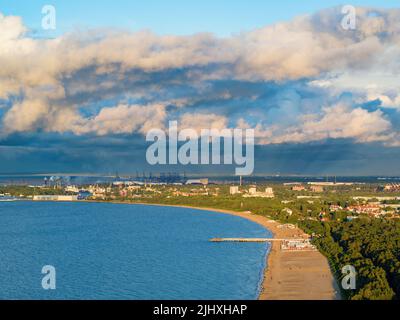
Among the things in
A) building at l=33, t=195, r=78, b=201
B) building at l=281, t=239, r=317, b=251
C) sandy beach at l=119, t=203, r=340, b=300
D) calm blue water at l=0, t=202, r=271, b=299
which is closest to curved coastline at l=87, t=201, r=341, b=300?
sandy beach at l=119, t=203, r=340, b=300

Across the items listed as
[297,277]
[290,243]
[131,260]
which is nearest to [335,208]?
[290,243]

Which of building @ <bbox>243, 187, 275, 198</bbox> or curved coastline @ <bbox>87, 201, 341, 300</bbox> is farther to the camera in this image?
building @ <bbox>243, 187, 275, 198</bbox>

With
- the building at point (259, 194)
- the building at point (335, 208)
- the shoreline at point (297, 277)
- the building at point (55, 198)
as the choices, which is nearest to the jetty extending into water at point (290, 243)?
the shoreline at point (297, 277)

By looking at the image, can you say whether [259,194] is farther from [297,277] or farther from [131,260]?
[297,277]

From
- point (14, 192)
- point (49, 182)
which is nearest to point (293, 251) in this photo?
point (14, 192)

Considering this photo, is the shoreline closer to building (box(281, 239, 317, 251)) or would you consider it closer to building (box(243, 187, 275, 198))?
building (box(281, 239, 317, 251))

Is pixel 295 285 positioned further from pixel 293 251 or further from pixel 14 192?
pixel 14 192
